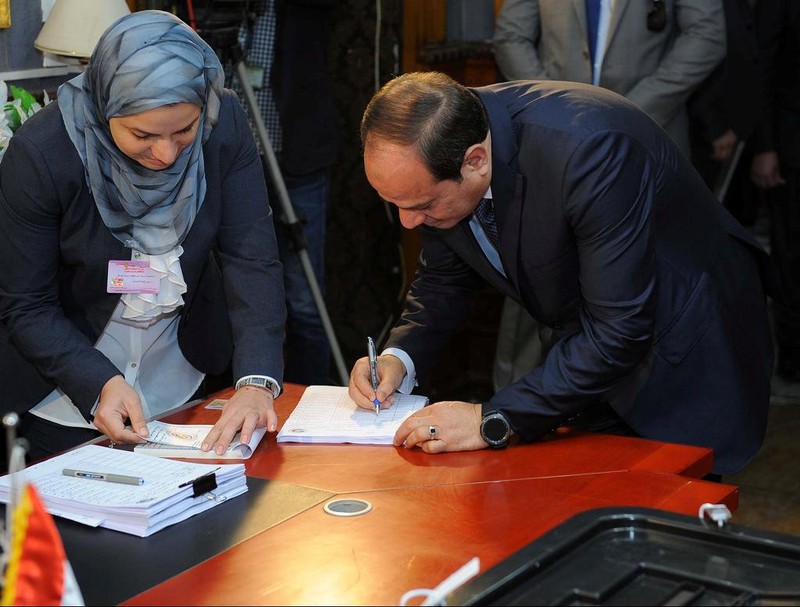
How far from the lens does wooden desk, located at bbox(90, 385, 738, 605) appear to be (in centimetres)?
152

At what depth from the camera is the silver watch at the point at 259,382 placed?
2295mm

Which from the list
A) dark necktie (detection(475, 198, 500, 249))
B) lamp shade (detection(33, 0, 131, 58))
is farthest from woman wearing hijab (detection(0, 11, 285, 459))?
lamp shade (detection(33, 0, 131, 58))

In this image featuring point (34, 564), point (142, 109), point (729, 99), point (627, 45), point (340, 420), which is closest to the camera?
point (34, 564)

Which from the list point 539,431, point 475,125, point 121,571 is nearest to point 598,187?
point 475,125

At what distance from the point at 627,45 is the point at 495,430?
81.7 inches

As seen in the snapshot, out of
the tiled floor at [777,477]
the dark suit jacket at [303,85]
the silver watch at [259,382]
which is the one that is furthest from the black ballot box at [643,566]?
the dark suit jacket at [303,85]

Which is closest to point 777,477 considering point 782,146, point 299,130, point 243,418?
point 782,146

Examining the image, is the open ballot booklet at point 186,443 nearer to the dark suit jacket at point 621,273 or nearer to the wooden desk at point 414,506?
the wooden desk at point 414,506

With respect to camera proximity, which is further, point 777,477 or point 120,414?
point 777,477

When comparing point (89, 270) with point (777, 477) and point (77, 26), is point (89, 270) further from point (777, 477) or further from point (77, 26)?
point (777, 477)

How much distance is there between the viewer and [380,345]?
4.62 meters

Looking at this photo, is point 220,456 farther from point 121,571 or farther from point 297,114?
point 297,114

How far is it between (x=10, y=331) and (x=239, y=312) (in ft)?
1.51

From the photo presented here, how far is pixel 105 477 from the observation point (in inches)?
72.7
